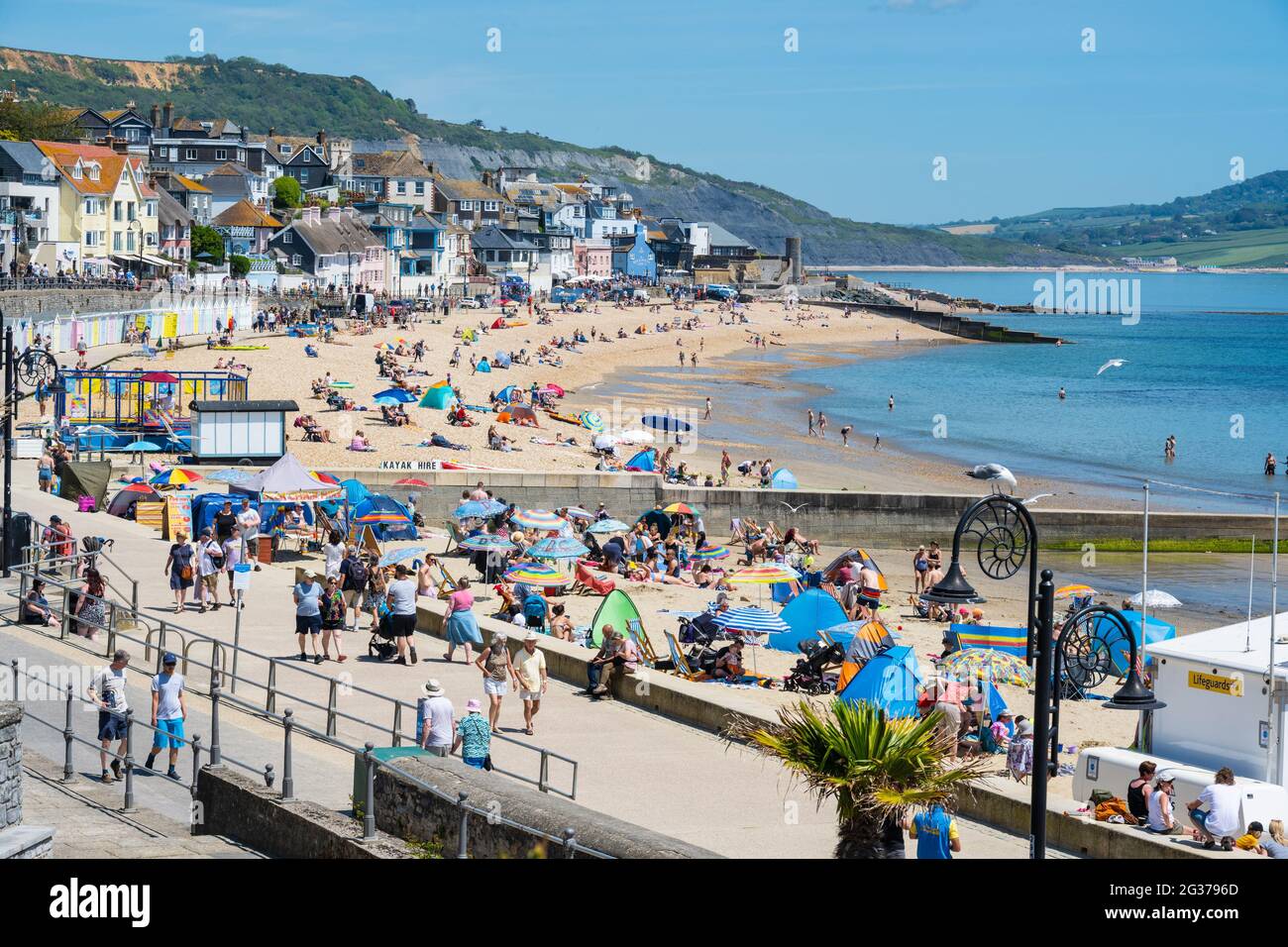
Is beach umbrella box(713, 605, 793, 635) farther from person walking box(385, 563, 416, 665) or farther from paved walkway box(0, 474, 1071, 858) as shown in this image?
person walking box(385, 563, 416, 665)

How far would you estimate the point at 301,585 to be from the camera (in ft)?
52.7

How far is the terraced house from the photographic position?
72125mm

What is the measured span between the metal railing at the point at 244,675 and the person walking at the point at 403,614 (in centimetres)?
105

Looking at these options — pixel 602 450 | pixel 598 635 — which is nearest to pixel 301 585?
pixel 598 635

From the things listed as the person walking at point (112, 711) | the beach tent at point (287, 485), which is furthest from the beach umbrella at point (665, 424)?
the person walking at point (112, 711)

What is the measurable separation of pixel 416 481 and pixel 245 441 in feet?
11.4

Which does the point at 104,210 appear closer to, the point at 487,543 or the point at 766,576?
the point at 487,543

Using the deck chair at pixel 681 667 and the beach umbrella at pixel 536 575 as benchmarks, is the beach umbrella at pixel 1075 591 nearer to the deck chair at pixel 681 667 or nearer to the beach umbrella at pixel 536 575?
the beach umbrella at pixel 536 575

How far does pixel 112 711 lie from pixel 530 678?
12.3ft

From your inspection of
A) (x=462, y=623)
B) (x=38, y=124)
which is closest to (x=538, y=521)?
(x=462, y=623)

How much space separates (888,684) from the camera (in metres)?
14.9

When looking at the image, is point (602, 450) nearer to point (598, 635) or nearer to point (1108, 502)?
point (1108, 502)

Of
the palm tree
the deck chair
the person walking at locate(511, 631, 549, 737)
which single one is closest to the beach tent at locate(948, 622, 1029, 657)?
the deck chair
